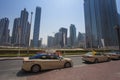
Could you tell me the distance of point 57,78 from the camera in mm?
7203

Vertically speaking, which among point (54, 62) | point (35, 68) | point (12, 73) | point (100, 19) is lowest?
point (12, 73)

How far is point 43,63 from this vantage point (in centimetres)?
997

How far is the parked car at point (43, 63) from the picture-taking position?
930cm

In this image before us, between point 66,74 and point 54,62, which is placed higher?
point 54,62

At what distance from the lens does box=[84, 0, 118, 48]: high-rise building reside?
9322 cm

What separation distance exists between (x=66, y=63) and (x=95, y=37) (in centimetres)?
9230

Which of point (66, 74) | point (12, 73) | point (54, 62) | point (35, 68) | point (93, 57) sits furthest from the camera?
point (93, 57)

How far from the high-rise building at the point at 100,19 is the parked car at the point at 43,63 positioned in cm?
8419

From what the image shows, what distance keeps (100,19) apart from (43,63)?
9288cm

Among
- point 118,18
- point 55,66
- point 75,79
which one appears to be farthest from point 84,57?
point 118,18

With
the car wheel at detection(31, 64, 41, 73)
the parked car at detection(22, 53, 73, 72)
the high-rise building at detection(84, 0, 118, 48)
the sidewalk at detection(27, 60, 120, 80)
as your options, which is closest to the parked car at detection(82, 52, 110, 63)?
the parked car at detection(22, 53, 73, 72)

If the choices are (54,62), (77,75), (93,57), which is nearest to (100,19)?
(93,57)

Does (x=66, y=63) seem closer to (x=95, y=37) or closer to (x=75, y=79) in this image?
(x=75, y=79)

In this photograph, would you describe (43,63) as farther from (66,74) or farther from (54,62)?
(66,74)
